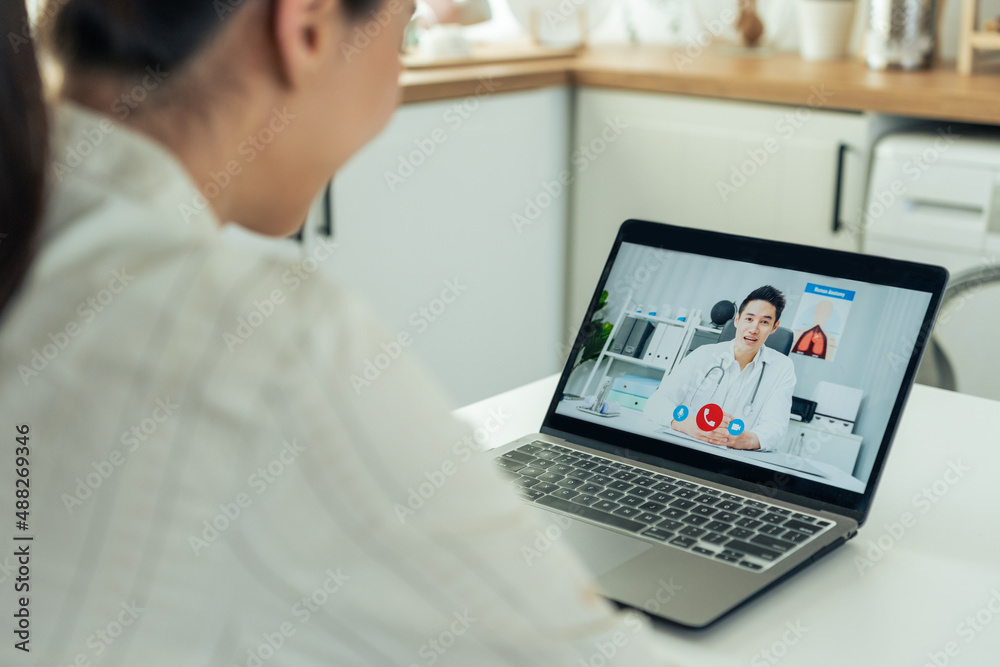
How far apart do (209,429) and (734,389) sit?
0.57m

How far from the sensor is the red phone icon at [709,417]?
875 mm

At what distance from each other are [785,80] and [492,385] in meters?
0.95

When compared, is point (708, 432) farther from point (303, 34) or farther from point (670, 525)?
point (303, 34)

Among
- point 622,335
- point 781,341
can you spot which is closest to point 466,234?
point 622,335

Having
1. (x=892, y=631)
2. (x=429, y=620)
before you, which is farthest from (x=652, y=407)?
(x=429, y=620)

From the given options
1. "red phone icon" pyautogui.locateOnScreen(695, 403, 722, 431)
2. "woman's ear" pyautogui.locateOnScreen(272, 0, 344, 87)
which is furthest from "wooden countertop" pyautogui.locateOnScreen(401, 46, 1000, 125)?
"woman's ear" pyautogui.locateOnScreen(272, 0, 344, 87)

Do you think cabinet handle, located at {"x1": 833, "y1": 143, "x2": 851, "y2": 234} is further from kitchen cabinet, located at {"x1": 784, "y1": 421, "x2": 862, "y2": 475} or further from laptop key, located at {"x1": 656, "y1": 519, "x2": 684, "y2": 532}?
laptop key, located at {"x1": 656, "y1": 519, "x2": 684, "y2": 532}

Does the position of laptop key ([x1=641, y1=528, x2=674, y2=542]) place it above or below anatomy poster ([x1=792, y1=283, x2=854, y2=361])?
below

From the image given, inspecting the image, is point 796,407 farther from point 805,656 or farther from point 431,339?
point 431,339

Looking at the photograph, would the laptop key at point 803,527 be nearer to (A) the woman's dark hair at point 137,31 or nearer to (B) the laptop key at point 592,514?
(B) the laptop key at point 592,514

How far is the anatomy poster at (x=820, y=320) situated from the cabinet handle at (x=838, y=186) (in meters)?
1.40

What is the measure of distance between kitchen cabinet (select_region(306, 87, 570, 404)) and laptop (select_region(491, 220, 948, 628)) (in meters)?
1.27

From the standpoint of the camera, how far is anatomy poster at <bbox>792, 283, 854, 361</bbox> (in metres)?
0.84

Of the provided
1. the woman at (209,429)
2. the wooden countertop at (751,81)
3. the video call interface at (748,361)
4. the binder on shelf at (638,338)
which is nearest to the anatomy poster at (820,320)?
the video call interface at (748,361)
